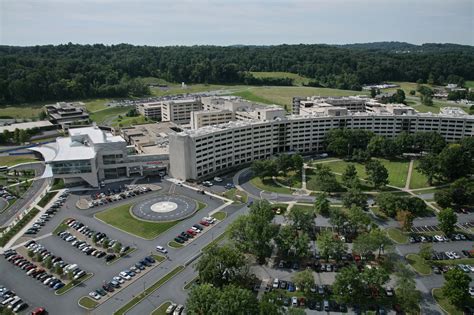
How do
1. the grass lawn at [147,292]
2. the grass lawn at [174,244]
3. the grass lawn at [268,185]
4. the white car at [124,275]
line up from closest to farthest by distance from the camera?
1. the grass lawn at [147,292]
2. the white car at [124,275]
3. the grass lawn at [174,244]
4. the grass lawn at [268,185]

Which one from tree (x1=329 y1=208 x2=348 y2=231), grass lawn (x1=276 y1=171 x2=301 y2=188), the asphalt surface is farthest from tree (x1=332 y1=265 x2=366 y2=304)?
the asphalt surface

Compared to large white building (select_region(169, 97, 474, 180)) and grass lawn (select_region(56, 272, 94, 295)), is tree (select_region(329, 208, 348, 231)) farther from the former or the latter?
grass lawn (select_region(56, 272, 94, 295))

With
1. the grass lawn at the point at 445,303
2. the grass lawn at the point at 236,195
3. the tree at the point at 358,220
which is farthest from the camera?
the grass lawn at the point at 236,195

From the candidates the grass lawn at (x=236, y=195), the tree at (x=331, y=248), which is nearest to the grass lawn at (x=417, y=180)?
the grass lawn at (x=236, y=195)

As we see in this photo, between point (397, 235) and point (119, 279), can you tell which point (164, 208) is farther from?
point (397, 235)

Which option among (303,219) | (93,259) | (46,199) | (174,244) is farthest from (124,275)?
(46,199)

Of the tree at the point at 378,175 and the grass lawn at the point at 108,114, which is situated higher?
the grass lawn at the point at 108,114

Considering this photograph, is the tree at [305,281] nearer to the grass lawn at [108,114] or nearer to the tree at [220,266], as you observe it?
the tree at [220,266]

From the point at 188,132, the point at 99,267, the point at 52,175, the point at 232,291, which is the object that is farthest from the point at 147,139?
the point at 232,291

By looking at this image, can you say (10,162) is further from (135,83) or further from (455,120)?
(455,120)
